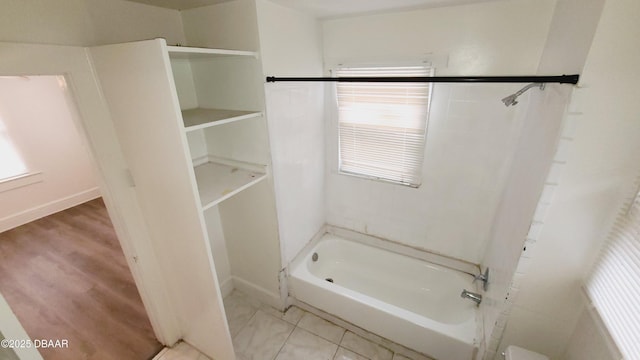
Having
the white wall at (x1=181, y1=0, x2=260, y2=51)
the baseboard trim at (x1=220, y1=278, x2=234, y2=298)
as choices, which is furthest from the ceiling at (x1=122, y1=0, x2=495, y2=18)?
the baseboard trim at (x1=220, y1=278, x2=234, y2=298)

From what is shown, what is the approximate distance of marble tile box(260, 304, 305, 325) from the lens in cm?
205

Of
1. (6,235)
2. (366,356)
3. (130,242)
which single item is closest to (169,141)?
(130,242)

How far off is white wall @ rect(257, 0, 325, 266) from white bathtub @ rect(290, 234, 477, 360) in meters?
0.30

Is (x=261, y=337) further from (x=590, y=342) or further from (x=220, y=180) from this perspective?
(x=590, y=342)

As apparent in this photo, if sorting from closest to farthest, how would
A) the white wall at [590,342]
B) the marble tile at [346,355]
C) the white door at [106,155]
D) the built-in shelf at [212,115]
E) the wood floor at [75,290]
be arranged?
the white wall at [590,342], the white door at [106,155], the built-in shelf at [212,115], the marble tile at [346,355], the wood floor at [75,290]

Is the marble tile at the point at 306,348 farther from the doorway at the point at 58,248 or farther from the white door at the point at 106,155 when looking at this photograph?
the doorway at the point at 58,248

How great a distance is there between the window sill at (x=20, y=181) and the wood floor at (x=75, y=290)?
1.70 ft

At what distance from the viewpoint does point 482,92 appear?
1.66 m

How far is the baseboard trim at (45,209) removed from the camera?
3234 mm

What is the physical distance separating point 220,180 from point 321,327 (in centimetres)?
136

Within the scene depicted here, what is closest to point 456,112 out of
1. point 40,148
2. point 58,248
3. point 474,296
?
point 474,296

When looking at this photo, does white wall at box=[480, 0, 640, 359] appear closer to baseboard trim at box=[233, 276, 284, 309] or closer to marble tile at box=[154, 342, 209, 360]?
baseboard trim at box=[233, 276, 284, 309]

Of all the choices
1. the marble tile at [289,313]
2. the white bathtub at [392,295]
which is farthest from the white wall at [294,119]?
the marble tile at [289,313]

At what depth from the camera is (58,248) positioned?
289cm
